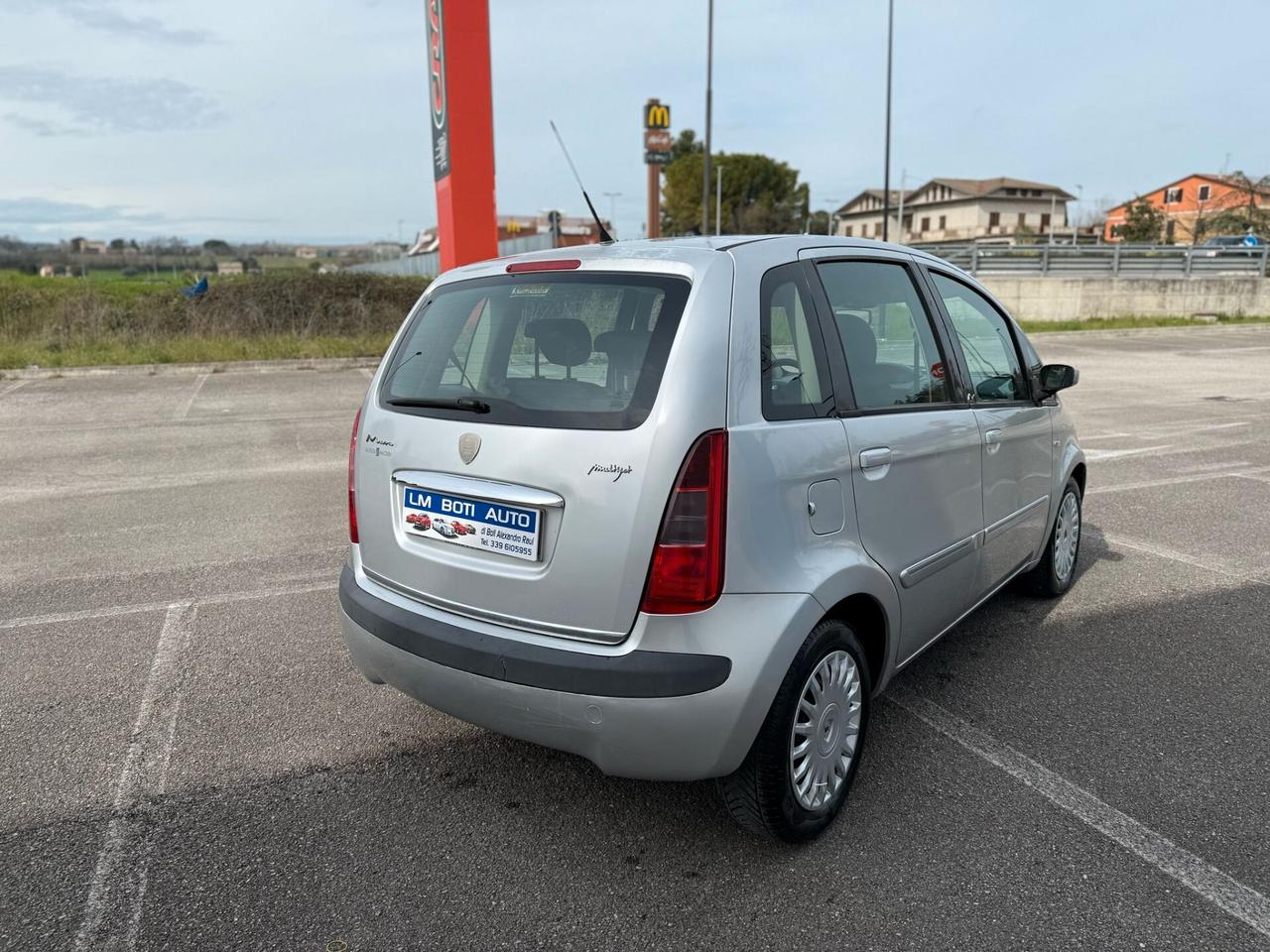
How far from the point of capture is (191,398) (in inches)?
482

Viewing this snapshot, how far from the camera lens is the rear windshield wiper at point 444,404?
8.79 feet

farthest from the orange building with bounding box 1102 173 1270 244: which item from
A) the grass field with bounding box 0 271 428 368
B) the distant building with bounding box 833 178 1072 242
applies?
the grass field with bounding box 0 271 428 368

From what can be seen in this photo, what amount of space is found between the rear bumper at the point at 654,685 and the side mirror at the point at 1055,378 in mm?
2218

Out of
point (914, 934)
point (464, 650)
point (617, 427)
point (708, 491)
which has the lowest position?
point (914, 934)

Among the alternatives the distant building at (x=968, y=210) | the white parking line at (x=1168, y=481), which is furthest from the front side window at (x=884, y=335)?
the distant building at (x=968, y=210)

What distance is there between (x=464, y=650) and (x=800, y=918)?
1.13m

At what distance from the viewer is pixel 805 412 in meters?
2.64

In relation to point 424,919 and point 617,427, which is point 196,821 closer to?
point 424,919

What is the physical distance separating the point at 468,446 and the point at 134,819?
1.54 m

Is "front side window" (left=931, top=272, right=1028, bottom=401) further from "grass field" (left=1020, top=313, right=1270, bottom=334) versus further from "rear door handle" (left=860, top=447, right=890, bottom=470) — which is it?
"grass field" (left=1020, top=313, right=1270, bottom=334)

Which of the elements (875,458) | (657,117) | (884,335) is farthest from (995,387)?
(657,117)

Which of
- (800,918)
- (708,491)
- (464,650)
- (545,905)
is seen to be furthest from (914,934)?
(464,650)

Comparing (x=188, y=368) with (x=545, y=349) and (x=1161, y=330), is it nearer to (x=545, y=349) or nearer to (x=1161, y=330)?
(x=545, y=349)

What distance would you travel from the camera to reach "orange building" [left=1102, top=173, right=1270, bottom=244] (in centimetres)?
6906
